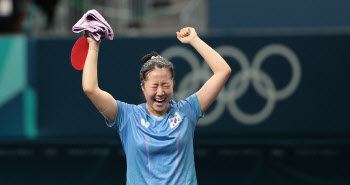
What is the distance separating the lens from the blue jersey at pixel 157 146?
268 centimetres

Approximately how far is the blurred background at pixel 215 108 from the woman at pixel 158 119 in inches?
127

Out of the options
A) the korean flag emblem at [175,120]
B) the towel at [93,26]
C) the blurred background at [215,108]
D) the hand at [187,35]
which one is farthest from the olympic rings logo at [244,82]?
the towel at [93,26]

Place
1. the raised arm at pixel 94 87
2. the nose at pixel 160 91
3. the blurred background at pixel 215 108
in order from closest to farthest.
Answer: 1. the raised arm at pixel 94 87
2. the nose at pixel 160 91
3. the blurred background at pixel 215 108

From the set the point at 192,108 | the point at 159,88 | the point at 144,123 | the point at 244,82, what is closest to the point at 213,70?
the point at 192,108

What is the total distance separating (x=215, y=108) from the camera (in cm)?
616

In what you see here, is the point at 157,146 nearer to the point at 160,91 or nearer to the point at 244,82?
the point at 160,91

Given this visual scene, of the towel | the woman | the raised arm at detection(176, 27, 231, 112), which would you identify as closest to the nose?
the woman

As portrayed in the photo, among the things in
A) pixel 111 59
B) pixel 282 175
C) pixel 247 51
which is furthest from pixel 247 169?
pixel 111 59

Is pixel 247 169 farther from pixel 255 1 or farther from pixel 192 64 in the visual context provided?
pixel 255 1

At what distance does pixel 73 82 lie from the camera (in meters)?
6.28

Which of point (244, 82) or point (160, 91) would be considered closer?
point (160, 91)

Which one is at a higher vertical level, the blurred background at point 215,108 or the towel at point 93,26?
the towel at point 93,26

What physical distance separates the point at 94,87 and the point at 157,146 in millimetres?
447

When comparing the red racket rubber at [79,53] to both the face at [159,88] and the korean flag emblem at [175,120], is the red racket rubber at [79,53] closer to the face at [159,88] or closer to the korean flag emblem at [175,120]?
the face at [159,88]
